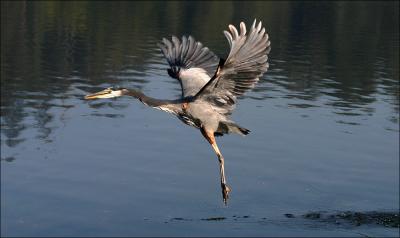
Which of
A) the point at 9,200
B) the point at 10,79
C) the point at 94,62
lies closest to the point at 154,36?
the point at 94,62

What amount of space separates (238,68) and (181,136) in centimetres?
6782

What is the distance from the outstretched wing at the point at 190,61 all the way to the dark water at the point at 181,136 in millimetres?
47076

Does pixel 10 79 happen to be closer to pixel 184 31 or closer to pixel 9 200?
pixel 184 31

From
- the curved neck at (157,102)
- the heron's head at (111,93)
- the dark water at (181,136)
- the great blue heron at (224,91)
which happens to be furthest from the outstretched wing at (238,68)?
the dark water at (181,136)

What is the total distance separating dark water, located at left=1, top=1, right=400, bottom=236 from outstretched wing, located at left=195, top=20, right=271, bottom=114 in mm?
50176

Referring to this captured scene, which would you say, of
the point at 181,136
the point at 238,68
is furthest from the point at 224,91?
the point at 181,136

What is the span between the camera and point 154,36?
396 feet

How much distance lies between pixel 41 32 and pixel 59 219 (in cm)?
6199

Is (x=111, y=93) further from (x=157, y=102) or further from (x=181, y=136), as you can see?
(x=181, y=136)

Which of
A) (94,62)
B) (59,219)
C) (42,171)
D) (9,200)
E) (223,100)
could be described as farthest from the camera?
(94,62)

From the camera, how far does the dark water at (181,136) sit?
6725cm

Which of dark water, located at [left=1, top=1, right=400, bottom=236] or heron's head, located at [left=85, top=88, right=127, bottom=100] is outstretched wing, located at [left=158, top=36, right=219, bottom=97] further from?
dark water, located at [left=1, top=1, right=400, bottom=236]

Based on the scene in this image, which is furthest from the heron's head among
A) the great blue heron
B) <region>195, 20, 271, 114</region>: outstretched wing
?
<region>195, 20, 271, 114</region>: outstretched wing

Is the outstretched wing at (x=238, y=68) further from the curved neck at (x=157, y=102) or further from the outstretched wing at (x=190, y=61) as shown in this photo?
the outstretched wing at (x=190, y=61)
